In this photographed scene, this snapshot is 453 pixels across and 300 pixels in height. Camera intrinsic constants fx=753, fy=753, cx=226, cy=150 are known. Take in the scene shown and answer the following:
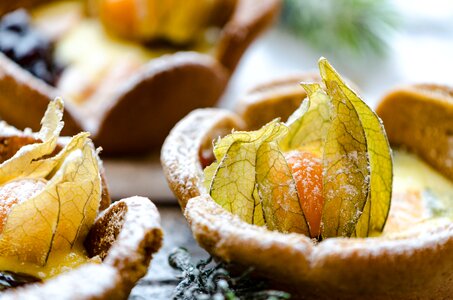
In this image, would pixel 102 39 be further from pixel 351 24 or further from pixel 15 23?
pixel 351 24

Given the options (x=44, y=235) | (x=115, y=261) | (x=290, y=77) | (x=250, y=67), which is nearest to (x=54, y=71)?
(x=250, y=67)

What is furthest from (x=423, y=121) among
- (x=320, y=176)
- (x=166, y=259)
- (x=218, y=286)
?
(x=218, y=286)

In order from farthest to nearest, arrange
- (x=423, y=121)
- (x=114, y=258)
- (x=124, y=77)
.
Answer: (x=124, y=77)
(x=423, y=121)
(x=114, y=258)

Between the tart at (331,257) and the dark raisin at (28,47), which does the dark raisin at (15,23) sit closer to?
the dark raisin at (28,47)

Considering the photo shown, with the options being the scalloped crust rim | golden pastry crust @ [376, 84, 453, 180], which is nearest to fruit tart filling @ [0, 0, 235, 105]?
golden pastry crust @ [376, 84, 453, 180]

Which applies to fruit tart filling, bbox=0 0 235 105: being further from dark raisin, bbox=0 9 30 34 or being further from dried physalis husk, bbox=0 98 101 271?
dried physalis husk, bbox=0 98 101 271

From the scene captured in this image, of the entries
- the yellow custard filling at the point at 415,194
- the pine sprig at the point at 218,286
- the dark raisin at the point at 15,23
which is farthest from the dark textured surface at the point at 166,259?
the dark raisin at the point at 15,23
